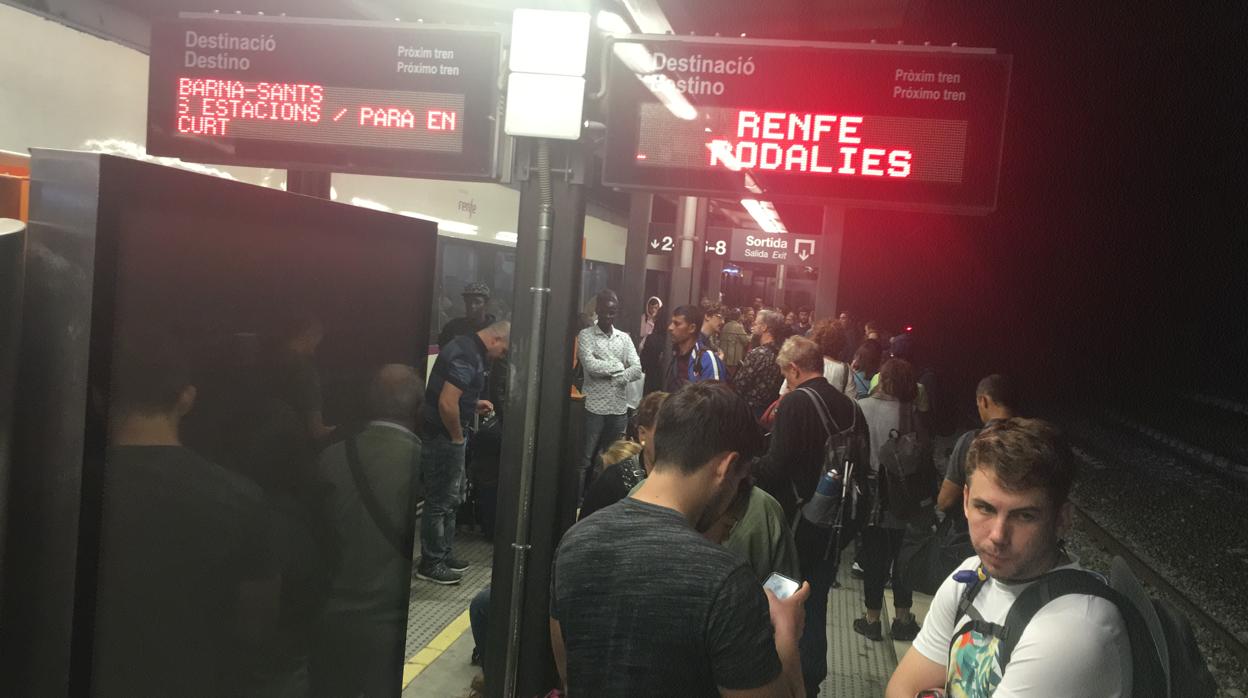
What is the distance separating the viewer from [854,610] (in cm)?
634

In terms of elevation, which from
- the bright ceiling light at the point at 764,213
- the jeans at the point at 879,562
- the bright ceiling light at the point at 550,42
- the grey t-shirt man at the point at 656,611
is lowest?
the jeans at the point at 879,562

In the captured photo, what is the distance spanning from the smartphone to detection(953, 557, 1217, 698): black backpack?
43 cm

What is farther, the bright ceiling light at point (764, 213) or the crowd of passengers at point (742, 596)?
the bright ceiling light at point (764, 213)

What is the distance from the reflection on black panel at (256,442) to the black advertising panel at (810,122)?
1657mm

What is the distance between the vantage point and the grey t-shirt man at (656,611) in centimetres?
199

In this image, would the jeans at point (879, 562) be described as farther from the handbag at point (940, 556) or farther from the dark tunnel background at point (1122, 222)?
the dark tunnel background at point (1122, 222)

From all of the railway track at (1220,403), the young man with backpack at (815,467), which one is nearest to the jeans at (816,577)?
the young man with backpack at (815,467)

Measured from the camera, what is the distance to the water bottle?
4652 millimetres

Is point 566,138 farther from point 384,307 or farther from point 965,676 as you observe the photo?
point 965,676

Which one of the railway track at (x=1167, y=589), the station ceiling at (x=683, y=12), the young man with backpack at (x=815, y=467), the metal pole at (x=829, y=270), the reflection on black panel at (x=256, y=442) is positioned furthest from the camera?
the metal pole at (x=829, y=270)

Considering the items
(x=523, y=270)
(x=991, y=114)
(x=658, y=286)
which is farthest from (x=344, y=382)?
(x=658, y=286)

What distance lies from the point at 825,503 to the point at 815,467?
0.57 feet

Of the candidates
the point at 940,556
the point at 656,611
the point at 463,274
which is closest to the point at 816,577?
the point at 940,556

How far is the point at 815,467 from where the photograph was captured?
15.4ft
